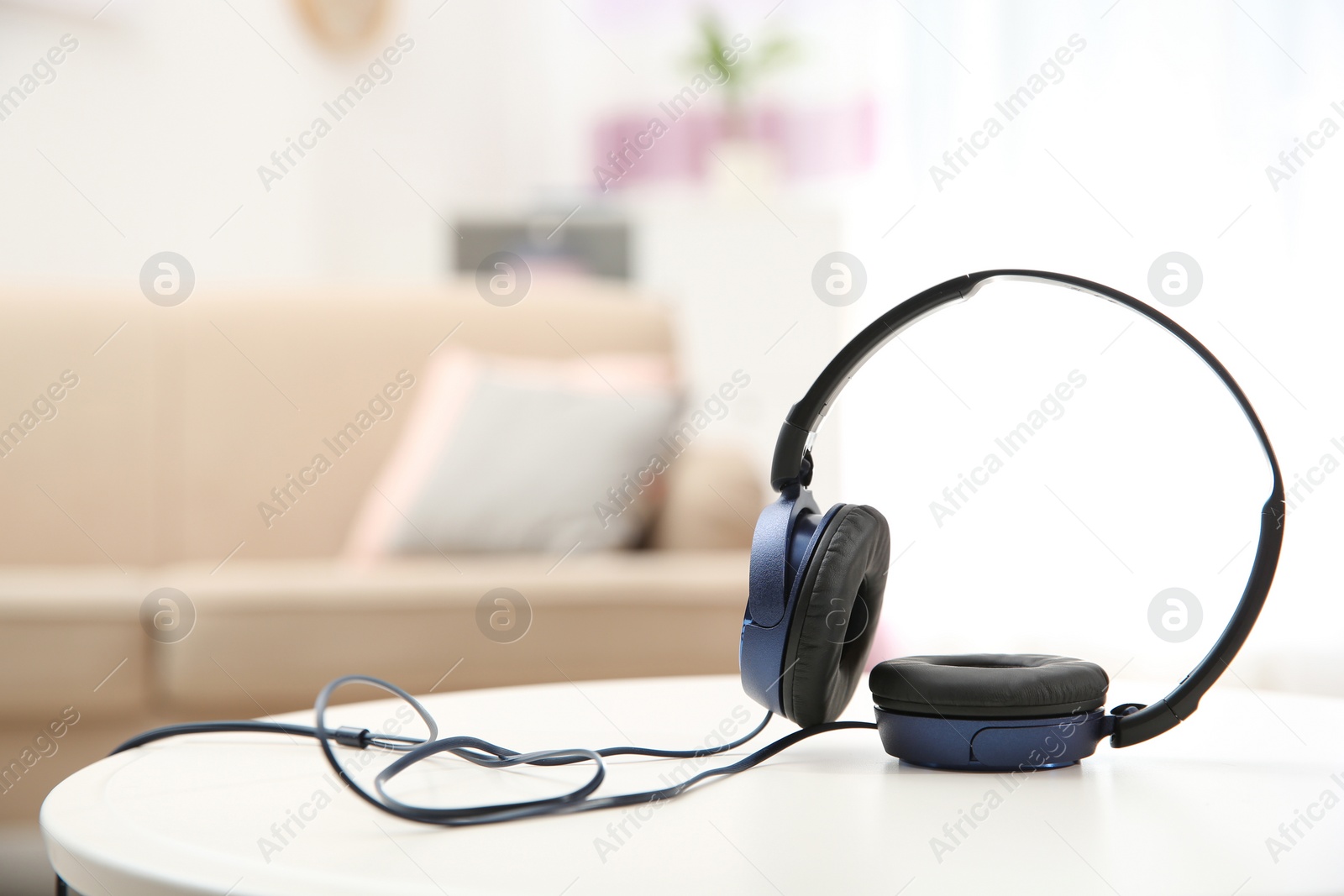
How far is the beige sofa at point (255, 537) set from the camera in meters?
1.43

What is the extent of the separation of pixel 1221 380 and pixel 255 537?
1.59 metres

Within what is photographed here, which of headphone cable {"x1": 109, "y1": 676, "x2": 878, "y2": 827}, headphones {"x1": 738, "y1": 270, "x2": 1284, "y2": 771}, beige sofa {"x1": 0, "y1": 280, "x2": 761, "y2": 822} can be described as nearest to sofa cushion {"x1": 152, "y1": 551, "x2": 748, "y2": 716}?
beige sofa {"x1": 0, "y1": 280, "x2": 761, "y2": 822}

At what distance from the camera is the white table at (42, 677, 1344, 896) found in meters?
0.46

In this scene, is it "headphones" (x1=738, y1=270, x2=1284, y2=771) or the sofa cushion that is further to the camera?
the sofa cushion

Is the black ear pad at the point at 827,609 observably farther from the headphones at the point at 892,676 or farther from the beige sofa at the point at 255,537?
the beige sofa at the point at 255,537

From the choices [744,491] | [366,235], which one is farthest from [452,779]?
[366,235]

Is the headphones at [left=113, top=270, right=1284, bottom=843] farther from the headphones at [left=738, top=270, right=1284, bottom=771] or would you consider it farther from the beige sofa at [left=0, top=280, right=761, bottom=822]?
the beige sofa at [left=0, top=280, right=761, bottom=822]

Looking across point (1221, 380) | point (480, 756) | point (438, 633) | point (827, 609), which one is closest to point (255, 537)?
point (438, 633)

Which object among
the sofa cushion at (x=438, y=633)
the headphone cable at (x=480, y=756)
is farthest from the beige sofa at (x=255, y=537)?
the headphone cable at (x=480, y=756)

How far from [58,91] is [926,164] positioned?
1.95 metres

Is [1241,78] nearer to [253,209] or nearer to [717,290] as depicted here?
[717,290]

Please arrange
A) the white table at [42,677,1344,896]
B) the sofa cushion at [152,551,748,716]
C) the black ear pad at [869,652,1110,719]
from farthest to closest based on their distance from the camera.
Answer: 1. the sofa cushion at [152,551,748,716]
2. the black ear pad at [869,652,1110,719]
3. the white table at [42,677,1344,896]

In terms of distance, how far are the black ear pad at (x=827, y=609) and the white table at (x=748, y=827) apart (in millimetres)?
42

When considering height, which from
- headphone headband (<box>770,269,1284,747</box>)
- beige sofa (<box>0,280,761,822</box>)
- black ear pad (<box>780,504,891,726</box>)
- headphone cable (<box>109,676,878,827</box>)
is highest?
headphone headband (<box>770,269,1284,747</box>)
